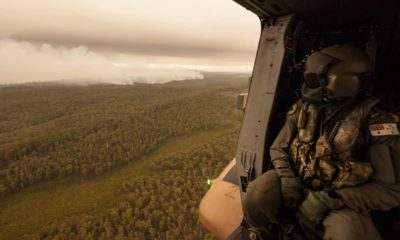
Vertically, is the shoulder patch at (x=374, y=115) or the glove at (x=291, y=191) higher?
the shoulder patch at (x=374, y=115)

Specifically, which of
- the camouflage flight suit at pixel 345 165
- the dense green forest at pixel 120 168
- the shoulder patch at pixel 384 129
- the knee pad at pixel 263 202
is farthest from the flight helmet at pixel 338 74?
the dense green forest at pixel 120 168

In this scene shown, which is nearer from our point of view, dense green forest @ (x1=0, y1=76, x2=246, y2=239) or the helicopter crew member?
the helicopter crew member

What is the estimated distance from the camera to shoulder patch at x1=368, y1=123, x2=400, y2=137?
1.46 metres

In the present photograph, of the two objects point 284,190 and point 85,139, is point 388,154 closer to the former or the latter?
point 284,190

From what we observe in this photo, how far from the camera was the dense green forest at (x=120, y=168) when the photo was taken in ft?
67.8

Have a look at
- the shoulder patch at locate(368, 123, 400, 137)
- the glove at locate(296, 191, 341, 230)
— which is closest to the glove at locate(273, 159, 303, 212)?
the glove at locate(296, 191, 341, 230)

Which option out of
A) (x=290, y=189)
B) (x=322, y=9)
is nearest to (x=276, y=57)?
(x=322, y=9)

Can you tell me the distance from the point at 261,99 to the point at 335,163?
2.74 feet

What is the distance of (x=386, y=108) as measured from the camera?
166 centimetres

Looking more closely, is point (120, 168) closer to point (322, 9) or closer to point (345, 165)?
point (322, 9)

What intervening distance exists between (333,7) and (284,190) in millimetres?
1452

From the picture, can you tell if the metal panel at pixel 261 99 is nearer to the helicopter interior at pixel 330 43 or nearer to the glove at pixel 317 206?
the helicopter interior at pixel 330 43

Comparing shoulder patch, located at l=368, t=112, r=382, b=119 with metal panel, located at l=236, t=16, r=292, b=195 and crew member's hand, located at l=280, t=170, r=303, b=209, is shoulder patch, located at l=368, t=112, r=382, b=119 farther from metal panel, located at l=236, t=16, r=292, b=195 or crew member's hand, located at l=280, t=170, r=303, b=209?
metal panel, located at l=236, t=16, r=292, b=195

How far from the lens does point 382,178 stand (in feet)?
4.82
